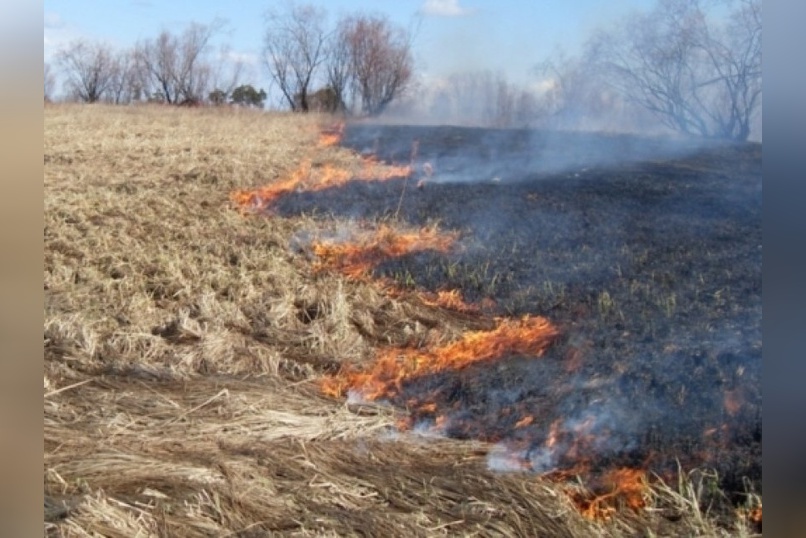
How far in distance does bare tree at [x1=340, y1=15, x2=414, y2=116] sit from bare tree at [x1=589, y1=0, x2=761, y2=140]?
841 mm

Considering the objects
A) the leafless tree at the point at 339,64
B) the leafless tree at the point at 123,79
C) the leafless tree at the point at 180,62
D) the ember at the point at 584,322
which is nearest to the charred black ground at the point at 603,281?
the ember at the point at 584,322

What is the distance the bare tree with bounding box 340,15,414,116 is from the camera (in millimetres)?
4320

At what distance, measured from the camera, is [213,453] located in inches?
169

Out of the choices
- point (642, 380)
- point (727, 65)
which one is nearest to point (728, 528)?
point (642, 380)

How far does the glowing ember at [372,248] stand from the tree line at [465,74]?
539mm

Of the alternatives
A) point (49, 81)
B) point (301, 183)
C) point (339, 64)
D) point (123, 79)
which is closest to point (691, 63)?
point (339, 64)

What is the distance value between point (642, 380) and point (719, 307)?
18.6 inches

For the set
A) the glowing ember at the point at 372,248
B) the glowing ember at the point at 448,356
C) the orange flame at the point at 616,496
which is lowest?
the orange flame at the point at 616,496

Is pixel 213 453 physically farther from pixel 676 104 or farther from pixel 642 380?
pixel 676 104

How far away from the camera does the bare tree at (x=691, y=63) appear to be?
13.8 ft

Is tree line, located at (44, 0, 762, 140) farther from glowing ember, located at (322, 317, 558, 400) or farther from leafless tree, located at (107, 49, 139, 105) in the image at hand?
glowing ember, located at (322, 317, 558, 400)

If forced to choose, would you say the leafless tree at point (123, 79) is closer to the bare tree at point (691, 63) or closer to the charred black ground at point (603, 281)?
the charred black ground at point (603, 281)

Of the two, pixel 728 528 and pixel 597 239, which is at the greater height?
pixel 597 239

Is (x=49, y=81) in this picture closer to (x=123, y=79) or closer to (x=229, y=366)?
(x=123, y=79)
